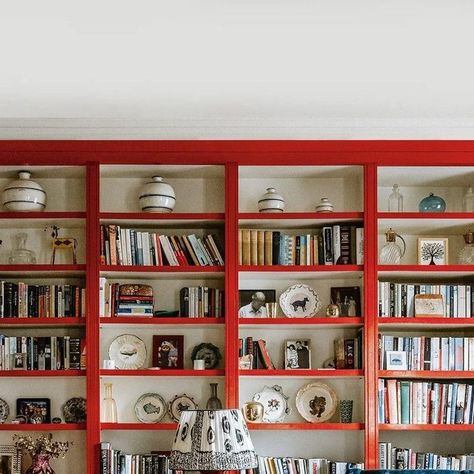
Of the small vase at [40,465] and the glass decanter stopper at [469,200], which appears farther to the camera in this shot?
the glass decanter stopper at [469,200]

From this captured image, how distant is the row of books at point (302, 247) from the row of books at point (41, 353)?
42.1 inches

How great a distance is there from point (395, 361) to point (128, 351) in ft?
5.01

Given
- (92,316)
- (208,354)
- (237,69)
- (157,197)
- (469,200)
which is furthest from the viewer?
(469,200)

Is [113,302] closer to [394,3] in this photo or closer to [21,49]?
[21,49]

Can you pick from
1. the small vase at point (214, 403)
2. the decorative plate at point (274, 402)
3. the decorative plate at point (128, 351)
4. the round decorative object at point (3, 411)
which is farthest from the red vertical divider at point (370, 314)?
the round decorative object at point (3, 411)

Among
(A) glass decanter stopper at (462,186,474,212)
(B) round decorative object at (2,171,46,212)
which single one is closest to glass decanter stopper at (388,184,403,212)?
(A) glass decanter stopper at (462,186,474,212)

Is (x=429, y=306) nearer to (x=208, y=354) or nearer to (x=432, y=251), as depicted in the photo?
(x=432, y=251)

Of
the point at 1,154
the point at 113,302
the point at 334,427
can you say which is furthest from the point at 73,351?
the point at 334,427

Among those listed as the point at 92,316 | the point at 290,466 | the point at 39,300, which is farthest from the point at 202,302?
the point at 290,466

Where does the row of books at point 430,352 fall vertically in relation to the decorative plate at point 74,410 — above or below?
above

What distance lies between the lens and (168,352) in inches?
213

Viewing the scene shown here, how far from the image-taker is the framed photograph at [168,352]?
5387 mm

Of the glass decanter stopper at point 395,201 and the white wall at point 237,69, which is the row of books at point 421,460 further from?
the white wall at point 237,69

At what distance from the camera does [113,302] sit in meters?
5.32
